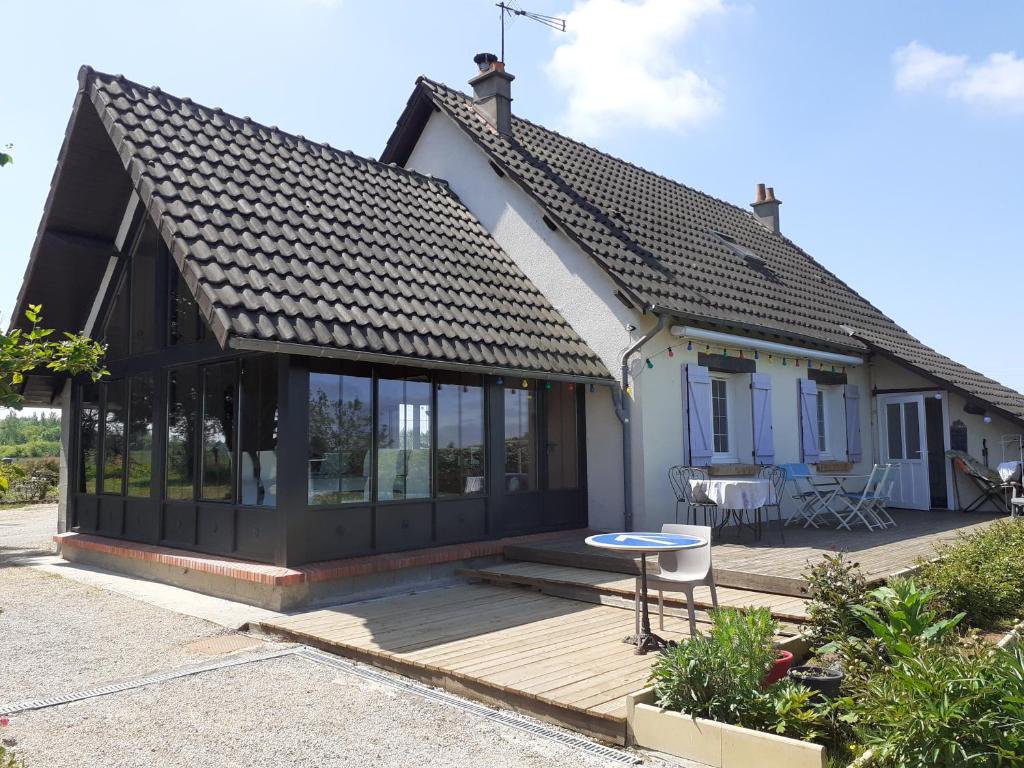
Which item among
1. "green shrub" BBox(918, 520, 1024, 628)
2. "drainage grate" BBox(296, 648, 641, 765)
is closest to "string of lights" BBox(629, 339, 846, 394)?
"green shrub" BBox(918, 520, 1024, 628)

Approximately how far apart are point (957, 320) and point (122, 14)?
1823 cm

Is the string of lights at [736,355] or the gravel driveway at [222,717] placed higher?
the string of lights at [736,355]

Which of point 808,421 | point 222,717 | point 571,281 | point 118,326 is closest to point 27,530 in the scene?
point 118,326

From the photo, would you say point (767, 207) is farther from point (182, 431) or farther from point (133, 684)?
point (133, 684)

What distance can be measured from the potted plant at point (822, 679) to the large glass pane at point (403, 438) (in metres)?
4.87

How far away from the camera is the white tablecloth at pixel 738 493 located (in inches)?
354

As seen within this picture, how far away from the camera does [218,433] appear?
880 centimetres

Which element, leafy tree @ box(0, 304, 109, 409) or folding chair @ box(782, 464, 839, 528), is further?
folding chair @ box(782, 464, 839, 528)

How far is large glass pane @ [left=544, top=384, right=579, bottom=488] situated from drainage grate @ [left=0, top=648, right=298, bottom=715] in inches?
190

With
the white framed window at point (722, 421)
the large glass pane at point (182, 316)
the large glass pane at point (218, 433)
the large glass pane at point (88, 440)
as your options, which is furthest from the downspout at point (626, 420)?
the large glass pane at point (88, 440)

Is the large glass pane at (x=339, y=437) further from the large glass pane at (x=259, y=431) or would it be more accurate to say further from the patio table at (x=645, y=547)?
the patio table at (x=645, y=547)

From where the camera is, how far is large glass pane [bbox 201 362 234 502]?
860cm

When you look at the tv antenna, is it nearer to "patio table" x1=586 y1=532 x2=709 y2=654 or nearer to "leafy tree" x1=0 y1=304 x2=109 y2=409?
"patio table" x1=586 y1=532 x2=709 y2=654

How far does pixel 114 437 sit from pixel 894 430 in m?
13.1
